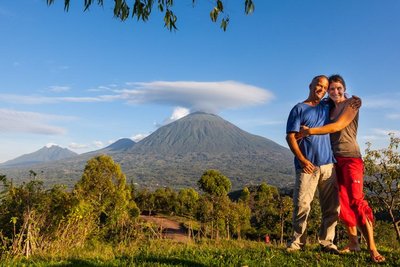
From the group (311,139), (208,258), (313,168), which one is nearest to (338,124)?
(311,139)

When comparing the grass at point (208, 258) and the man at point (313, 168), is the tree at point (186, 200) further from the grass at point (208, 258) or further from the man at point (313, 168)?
the man at point (313, 168)

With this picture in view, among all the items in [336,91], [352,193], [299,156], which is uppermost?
[336,91]

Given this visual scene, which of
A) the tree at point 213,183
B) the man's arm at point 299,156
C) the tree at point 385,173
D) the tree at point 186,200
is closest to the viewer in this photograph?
the man's arm at point 299,156

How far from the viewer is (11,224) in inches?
282

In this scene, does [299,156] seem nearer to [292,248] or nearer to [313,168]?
[313,168]

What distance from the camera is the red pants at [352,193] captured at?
202 inches

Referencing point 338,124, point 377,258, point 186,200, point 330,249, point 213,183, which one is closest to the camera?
point 377,258

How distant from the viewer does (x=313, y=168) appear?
5230 mm

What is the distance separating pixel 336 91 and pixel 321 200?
159 cm

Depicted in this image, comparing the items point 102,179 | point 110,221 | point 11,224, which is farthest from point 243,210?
point 11,224

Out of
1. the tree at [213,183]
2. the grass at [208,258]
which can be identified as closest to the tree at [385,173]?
the grass at [208,258]

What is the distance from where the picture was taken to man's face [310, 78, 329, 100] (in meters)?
5.41

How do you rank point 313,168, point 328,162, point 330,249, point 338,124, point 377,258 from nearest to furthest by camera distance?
point 377,258 < point 338,124 < point 313,168 < point 328,162 < point 330,249

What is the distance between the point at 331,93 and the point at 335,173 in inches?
45.6
